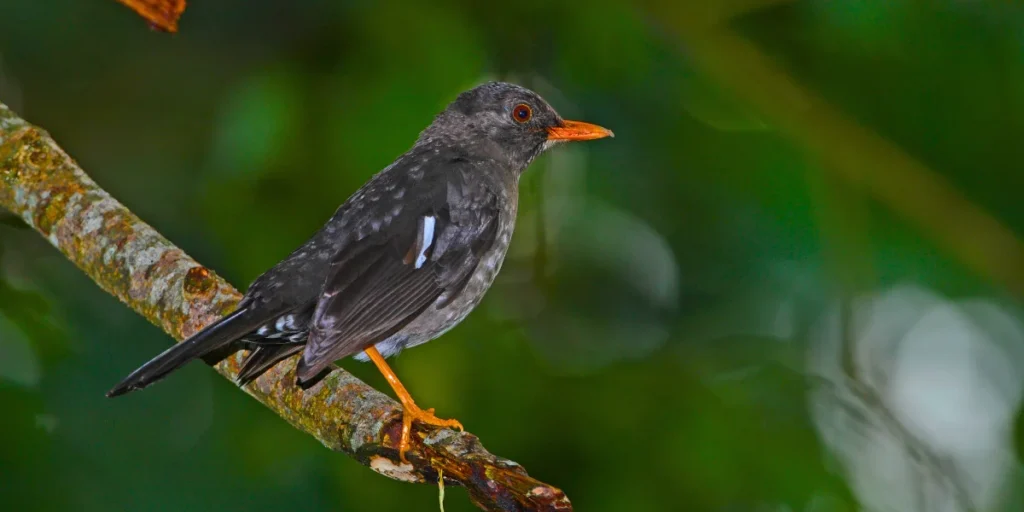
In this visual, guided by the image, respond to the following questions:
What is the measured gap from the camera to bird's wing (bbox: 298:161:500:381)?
13.1ft

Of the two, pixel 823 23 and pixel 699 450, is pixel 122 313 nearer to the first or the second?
pixel 699 450

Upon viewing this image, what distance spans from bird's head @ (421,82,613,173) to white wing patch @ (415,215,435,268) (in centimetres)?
85

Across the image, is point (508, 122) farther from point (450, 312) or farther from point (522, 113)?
point (450, 312)

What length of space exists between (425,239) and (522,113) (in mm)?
1127

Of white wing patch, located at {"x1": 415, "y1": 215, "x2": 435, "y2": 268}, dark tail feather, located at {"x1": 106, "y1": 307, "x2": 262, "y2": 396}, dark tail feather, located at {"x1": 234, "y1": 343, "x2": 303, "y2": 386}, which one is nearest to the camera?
dark tail feather, located at {"x1": 106, "y1": 307, "x2": 262, "y2": 396}

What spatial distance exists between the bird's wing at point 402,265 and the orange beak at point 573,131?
61cm

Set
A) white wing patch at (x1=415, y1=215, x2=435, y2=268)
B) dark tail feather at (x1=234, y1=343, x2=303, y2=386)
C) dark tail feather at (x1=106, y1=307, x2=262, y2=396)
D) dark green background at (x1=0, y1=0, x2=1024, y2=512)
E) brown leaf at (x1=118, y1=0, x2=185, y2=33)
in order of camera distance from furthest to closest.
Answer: dark green background at (x1=0, y1=0, x2=1024, y2=512) → brown leaf at (x1=118, y1=0, x2=185, y2=33) → white wing patch at (x1=415, y1=215, x2=435, y2=268) → dark tail feather at (x1=234, y1=343, x2=303, y2=386) → dark tail feather at (x1=106, y1=307, x2=262, y2=396)

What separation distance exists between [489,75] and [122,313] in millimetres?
2394

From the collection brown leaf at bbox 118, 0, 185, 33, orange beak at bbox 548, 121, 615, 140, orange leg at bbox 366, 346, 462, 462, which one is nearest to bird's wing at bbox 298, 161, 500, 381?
orange leg at bbox 366, 346, 462, 462

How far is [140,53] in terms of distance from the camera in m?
7.05

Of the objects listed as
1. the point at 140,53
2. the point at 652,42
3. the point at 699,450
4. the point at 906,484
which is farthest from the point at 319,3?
the point at 906,484

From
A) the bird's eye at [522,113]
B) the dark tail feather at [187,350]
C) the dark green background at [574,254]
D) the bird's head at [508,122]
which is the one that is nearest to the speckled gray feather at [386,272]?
the dark tail feather at [187,350]

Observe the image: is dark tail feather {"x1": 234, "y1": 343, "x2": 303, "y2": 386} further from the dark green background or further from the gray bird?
the dark green background

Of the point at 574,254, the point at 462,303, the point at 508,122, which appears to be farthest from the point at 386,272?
the point at 574,254
